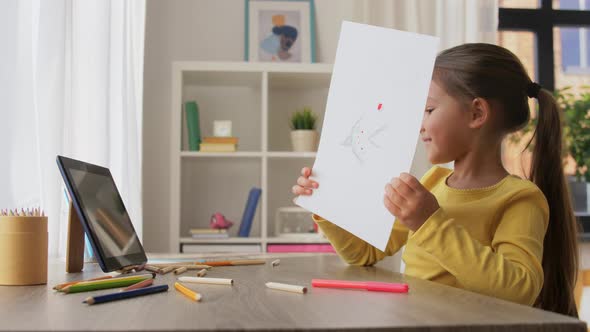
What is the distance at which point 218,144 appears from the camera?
117 inches

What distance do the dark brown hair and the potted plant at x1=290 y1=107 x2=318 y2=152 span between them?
1.69 meters

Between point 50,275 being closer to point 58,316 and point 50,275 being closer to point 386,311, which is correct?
point 58,316

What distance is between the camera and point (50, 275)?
1.09 meters

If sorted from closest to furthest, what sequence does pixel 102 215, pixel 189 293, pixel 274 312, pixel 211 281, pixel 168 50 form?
1. pixel 274 312
2. pixel 189 293
3. pixel 211 281
4. pixel 102 215
5. pixel 168 50

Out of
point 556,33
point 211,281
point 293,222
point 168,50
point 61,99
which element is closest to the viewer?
point 211,281

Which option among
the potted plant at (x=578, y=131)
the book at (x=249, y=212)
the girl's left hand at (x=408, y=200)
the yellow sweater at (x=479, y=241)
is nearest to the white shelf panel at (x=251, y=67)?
the book at (x=249, y=212)

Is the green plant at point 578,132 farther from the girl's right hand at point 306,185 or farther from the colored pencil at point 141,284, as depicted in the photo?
the colored pencil at point 141,284

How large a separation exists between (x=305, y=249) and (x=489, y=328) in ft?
7.51

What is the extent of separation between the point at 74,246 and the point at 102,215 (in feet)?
0.27

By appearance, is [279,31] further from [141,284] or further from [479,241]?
[141,284]

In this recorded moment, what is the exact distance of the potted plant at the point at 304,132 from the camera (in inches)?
119

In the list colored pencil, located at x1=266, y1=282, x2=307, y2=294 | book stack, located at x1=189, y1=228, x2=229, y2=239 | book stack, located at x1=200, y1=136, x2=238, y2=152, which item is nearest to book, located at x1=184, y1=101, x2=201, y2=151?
book stack, located at x1=200, y1=136, x2=238, y2=152

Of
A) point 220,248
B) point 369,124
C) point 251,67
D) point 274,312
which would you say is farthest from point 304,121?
point 274,312

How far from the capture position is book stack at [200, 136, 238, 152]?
2963mm
